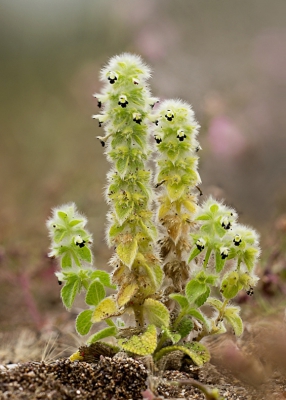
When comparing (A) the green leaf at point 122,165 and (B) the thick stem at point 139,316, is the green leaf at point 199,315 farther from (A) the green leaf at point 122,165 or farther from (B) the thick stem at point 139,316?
(A) the green leaf at point 122,165

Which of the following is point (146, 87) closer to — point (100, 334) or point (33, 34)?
point (100, 334)

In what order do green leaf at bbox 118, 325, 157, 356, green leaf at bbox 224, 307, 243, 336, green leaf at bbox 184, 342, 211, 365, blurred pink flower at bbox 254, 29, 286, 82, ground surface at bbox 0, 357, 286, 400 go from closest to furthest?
1. ground surface at bbox 0, 357, 286, 400
2. green leaf at bbox 118, 325, 157, 356
3. green leaf at bbox 184, 342, 211, 365
4. green leaf at bbox 224, 307, 243, 336
5. blurred pink flower at bbox 254, 29, 286, 82

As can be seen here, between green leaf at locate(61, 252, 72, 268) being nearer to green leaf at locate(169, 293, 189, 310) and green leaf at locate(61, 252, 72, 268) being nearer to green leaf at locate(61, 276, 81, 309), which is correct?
green leaf at locate(61, 276, 81, 309)

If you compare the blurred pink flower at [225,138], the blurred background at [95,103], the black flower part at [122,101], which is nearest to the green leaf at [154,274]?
the black flower part at [122,101]

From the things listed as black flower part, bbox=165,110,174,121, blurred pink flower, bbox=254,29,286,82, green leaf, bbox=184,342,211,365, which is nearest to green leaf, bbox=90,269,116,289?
green leaf, bbox=184,342,211,365

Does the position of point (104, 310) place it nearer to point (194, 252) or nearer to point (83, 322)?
point (83, 322)

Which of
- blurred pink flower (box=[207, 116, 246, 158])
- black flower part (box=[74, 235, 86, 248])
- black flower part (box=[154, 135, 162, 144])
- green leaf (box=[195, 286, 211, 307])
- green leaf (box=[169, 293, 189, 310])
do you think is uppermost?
blurred pink flower (box=[207, 116, 246, 158])

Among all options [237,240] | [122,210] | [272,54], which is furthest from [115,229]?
[272,54]
